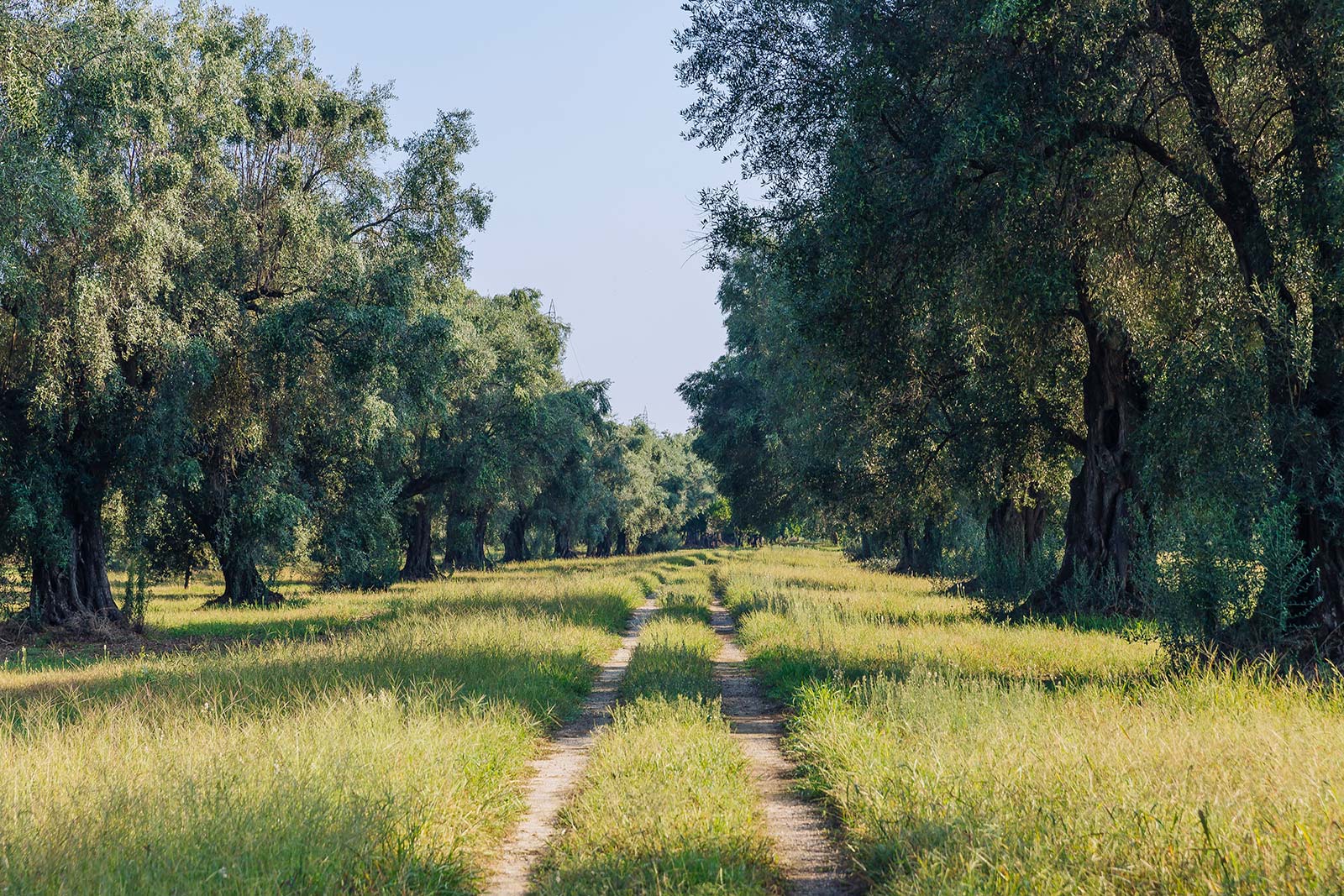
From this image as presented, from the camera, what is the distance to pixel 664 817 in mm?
5898

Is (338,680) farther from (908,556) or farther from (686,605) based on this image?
(908,556)

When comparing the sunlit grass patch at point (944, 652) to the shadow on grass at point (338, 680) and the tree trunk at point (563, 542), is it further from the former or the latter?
the tree trunk at point (563, 542)

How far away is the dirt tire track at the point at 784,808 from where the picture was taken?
214 inches

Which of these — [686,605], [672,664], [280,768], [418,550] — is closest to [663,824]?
[280,768]

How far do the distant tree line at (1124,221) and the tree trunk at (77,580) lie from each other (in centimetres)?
1613

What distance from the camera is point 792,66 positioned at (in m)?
14.1

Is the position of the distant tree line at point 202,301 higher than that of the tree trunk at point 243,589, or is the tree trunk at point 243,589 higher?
the distant tree line at point 202,301

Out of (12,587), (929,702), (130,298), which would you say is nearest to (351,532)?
(12,587)

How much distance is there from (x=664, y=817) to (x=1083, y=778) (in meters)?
2.67

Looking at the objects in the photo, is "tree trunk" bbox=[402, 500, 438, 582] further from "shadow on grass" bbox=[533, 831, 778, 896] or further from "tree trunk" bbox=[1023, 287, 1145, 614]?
"shadow on grass" bbox=[533, 831, 778, 896]

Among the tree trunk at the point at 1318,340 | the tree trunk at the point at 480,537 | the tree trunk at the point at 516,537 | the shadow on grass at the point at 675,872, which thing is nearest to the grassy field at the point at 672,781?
the shadow on grass at the point at 675,872

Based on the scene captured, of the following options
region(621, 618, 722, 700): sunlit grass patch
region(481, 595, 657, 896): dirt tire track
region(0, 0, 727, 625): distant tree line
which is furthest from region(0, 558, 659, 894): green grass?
region(0, 0, 727, 625): distant tree line

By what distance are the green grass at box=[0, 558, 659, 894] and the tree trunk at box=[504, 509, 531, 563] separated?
161 ft

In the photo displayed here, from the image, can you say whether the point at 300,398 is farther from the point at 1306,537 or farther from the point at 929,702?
the point at 1306,537
